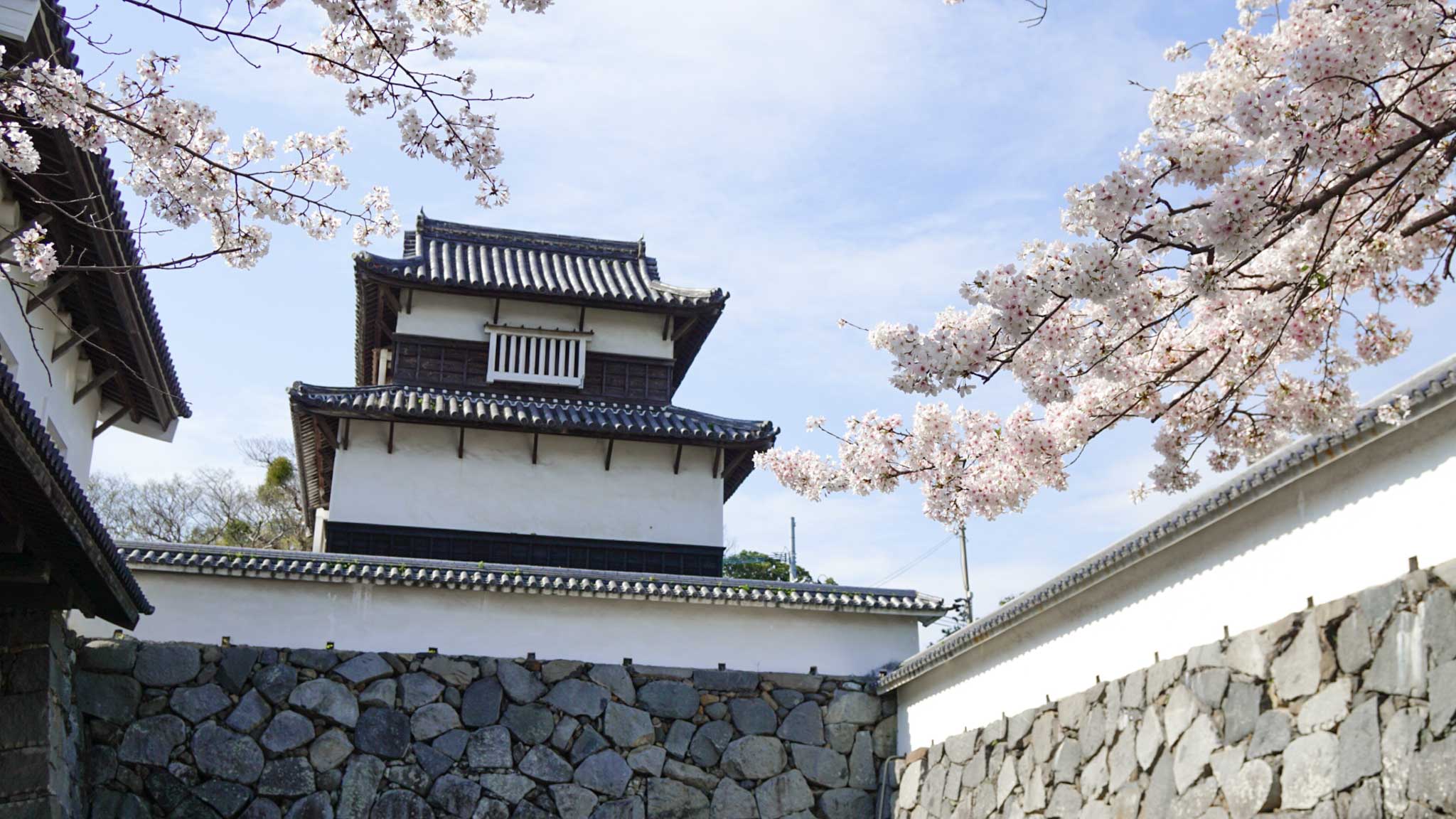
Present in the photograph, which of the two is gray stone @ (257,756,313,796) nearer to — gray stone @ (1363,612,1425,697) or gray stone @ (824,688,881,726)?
gray stone @ (824,688,881,726)

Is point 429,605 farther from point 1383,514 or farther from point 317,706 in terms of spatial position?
point 1383,514

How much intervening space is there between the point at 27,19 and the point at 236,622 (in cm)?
555

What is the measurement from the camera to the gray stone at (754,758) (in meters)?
10.4

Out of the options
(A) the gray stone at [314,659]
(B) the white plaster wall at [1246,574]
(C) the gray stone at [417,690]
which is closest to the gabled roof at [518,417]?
(A) the gray stone at [314,659]

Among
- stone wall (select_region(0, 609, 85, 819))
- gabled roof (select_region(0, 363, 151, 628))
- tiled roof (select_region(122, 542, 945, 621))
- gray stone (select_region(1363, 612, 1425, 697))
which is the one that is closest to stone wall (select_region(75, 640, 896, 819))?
tiled roof (select_region(122, 542, 945, 621))

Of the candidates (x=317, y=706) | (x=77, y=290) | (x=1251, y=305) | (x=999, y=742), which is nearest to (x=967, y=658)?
(x=999, y=742)

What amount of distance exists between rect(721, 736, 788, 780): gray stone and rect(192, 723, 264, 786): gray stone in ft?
11.7

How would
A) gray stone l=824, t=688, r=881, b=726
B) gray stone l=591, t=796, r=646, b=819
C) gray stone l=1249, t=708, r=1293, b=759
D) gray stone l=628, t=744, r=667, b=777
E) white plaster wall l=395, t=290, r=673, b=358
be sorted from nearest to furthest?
1. gray stone l=1249, t=708, r=1293, b=759
2. gray stone l=591, t=796, r=646, b=819
3. gray stone l=628, t=744, r=667, b=777
4. gray stone l=824, t=688, r=881, b=726
5. white plaster wall l=395, t=290, r=673, b=358

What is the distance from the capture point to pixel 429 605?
10.7m

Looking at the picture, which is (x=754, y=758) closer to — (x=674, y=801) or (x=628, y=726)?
(x=674, y=801)

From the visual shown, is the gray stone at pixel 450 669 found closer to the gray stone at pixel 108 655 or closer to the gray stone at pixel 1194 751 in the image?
the gray stone at pixel 108 655

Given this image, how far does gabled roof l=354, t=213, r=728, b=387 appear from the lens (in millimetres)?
14336

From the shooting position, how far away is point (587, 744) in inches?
405

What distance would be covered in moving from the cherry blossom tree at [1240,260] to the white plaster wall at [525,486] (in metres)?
7.86
